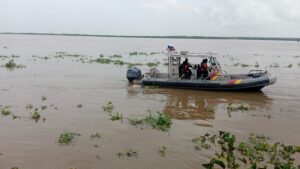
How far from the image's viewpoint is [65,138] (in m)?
9.91

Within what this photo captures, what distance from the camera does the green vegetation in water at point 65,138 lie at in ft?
32.2

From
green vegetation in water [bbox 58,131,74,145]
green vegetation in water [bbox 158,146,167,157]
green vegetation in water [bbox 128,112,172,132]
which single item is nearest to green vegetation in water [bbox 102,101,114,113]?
green vegetation in water [bbox 128,112,172,132]

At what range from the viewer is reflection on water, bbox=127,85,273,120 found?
13.7 meters

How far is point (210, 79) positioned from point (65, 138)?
10053 millimetres

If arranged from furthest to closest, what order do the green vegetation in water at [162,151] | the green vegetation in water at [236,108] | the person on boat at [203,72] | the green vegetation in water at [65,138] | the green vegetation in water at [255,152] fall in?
the person on boat at [203,72]
the green vegetation in water at [236,108]
the green vegetation in water at [65,138]
the green vegetation in water at [162,151]
the green vegetation in water at [255,152]

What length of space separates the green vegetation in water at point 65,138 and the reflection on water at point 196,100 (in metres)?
4.08

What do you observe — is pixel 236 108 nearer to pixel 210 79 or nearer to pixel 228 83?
pixel 228 83

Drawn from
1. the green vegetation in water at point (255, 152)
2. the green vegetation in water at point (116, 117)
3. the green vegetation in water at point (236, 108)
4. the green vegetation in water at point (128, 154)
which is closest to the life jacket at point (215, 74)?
the green vegetation in water at point (236, 108)

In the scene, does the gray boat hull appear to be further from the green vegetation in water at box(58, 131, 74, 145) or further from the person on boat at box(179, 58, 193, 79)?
the green vegetation in water at box(58, 131, 74, 145)

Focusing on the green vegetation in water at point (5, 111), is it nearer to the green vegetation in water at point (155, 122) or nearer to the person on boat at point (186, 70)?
the green vegetation in water at point (155, 122)

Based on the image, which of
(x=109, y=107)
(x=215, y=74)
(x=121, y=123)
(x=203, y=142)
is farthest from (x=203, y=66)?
(x=203, y=142)

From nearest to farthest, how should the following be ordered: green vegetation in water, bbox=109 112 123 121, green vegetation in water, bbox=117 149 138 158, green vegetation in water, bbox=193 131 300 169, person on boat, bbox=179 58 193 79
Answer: green vegetation in water, bbox=193 131 300 169 → green vegetation in water, bbox=117 149 138 158 → green vegetation in water, bbox=109 112 123 121 → person on boat, bbox=179 58 193 79

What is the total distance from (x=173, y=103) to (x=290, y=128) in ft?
17.3

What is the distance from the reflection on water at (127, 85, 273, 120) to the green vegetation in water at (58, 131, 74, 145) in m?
4.08
